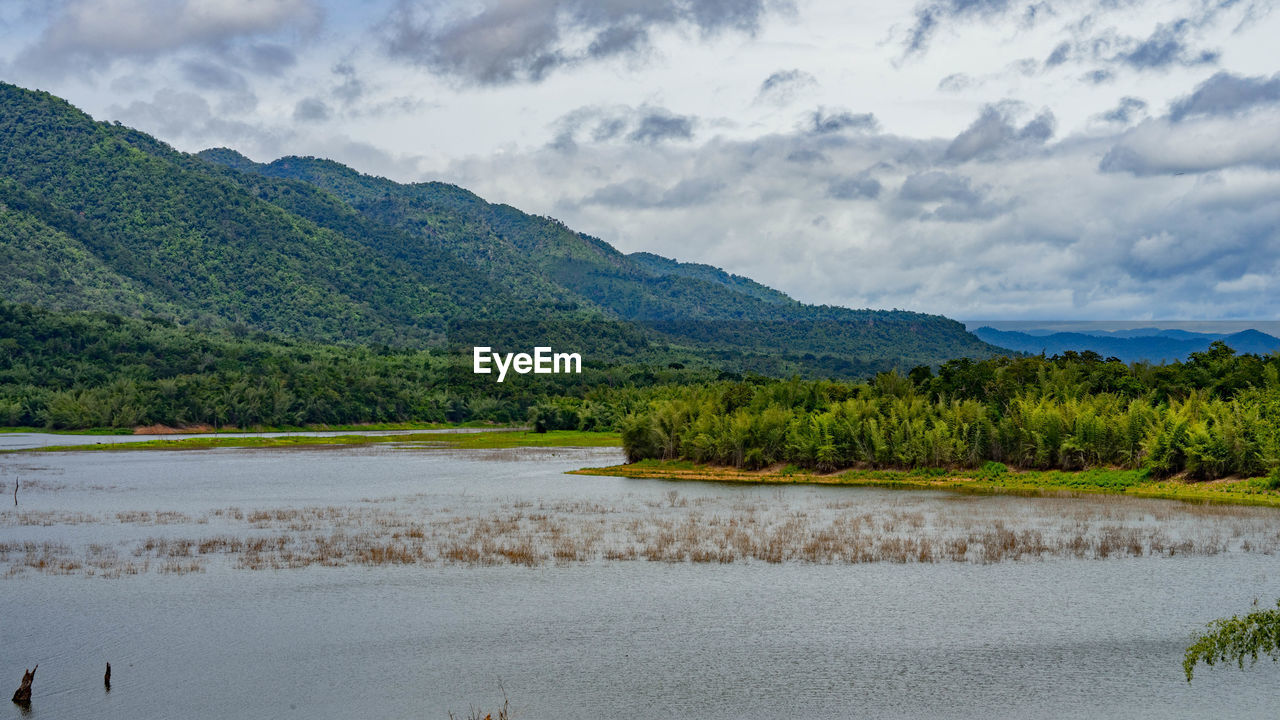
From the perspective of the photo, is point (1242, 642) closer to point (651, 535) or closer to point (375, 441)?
point (651, 535)

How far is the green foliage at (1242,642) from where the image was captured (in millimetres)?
21234

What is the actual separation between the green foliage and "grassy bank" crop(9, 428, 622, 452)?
77964 millimetres

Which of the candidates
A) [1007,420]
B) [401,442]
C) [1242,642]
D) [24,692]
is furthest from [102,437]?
[1242,642]

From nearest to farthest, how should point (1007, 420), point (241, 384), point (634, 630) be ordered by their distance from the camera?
point (634, 630), point (1007, 420), point (241, 384)

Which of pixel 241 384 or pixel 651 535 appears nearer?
pixel 651 535

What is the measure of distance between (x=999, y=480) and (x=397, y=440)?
68.3 m

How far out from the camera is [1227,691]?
19594 mm

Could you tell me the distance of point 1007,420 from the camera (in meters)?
58.7

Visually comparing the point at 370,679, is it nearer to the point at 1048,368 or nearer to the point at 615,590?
the point at 615,590

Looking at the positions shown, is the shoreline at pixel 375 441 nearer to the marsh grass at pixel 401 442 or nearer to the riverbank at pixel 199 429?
the marsh grass at pixel 401 442

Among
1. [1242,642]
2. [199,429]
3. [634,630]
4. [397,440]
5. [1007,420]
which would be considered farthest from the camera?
[199,429]

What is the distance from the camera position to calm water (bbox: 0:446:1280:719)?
19.5 m

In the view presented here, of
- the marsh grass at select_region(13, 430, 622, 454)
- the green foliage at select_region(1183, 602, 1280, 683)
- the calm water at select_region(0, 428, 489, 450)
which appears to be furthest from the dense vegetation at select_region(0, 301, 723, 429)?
the green foliage at select_region(1183, 602, 1280, 683)

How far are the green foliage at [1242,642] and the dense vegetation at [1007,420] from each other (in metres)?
28.6
